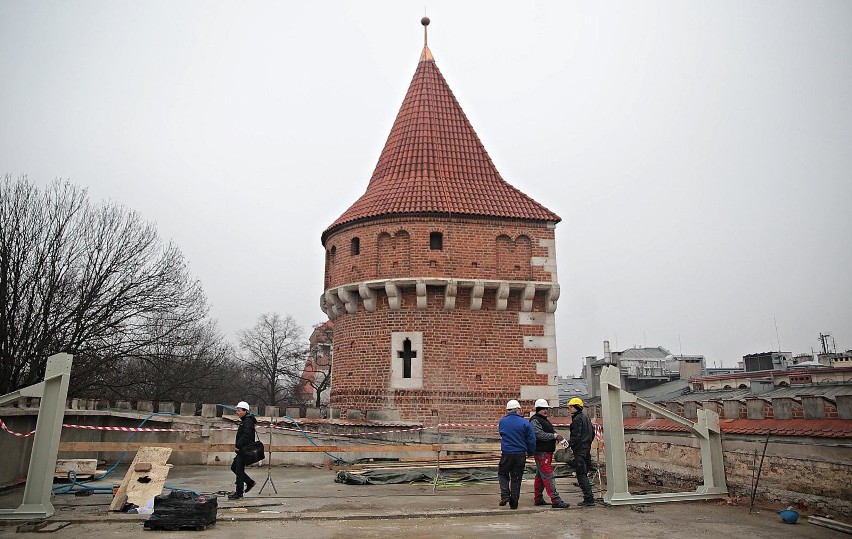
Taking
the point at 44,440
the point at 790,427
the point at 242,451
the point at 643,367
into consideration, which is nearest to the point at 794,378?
the point at 643,367

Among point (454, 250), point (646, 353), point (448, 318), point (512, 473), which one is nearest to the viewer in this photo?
point (512, 473)

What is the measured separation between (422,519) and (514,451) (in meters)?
1.71

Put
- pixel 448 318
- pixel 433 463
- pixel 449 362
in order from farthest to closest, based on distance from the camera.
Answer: pixel 448 318, pixel 449 362, pixel 433 463

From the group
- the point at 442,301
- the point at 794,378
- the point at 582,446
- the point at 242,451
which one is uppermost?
the point at 442,301

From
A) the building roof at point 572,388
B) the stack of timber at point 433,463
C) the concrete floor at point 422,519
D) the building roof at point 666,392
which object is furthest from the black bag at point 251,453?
the building roof at point 572,388

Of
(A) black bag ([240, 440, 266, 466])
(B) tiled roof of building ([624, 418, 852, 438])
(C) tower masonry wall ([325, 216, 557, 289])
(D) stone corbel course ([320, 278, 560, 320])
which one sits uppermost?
(C) tower masonry wall ([325, 216, 557, 289])

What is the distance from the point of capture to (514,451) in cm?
916

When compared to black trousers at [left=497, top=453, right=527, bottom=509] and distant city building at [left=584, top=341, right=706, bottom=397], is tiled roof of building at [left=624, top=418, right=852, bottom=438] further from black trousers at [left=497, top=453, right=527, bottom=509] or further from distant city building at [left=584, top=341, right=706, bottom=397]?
distant city building at [left=584, top=341, right=706, bottom=397]

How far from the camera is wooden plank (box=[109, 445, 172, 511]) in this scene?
8.57 m

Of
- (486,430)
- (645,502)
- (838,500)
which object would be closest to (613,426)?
(645,502)

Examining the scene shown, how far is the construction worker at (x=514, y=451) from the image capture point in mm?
9062

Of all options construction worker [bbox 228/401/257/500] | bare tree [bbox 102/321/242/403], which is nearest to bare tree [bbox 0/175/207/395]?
bare tree [bbox 102/321/242/403]

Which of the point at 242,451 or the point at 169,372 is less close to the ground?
the point at 169,372

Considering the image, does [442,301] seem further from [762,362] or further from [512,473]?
[762,362]
